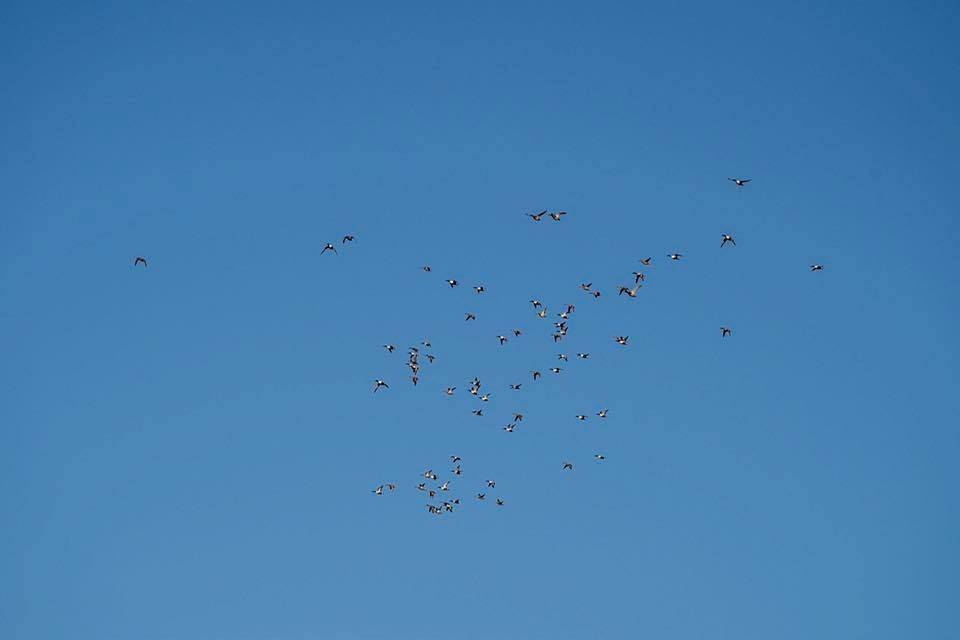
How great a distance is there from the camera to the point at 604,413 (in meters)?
144

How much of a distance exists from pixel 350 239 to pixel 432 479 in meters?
24.4

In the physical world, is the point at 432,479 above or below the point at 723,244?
below

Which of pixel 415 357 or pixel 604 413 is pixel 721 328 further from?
pixel 415 357

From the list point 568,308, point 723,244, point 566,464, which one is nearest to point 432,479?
point 566,464

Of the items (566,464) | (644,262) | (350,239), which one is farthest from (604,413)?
(350,239)

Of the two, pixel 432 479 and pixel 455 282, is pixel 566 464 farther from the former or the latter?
pixel 455 282

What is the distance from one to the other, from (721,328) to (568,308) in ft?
48.3

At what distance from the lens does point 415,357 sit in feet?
454

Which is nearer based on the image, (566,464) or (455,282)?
(455,282)

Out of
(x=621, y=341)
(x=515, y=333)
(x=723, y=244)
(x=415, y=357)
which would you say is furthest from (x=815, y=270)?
(x=415, y=357)

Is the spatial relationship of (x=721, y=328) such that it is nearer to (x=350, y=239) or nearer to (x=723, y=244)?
(x=723, y=244)

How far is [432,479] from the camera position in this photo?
14525cm

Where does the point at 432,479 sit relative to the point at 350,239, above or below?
below

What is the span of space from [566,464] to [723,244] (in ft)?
84.4
